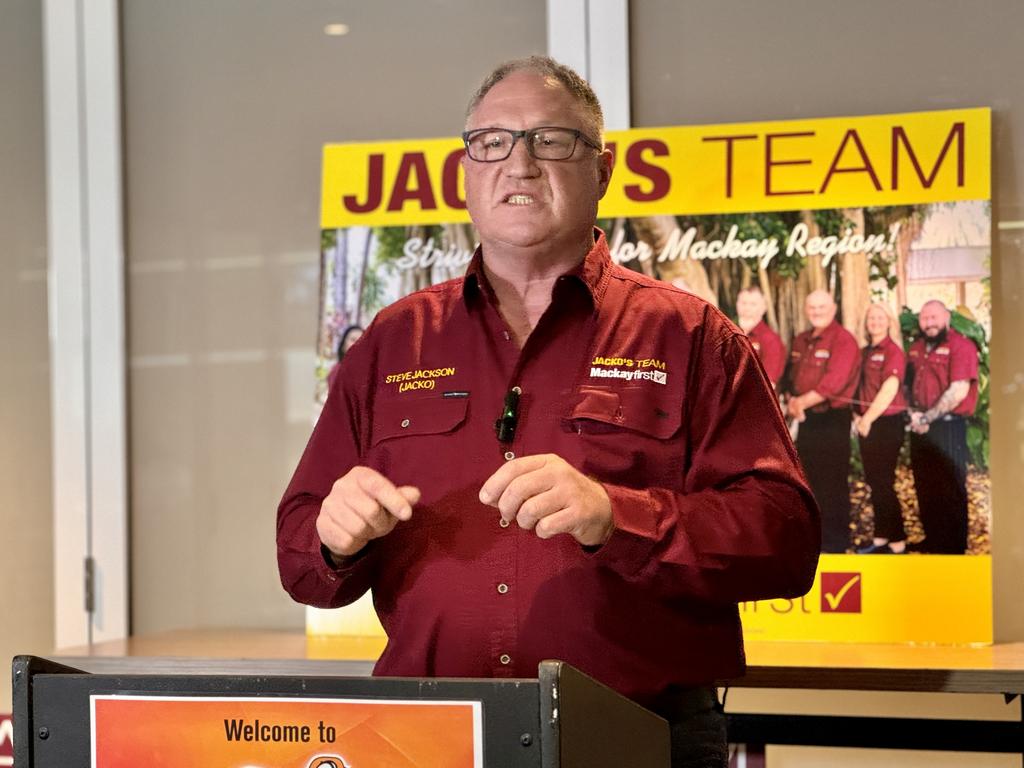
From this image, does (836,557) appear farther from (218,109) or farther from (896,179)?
(218,109)

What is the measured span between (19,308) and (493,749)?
2914mm

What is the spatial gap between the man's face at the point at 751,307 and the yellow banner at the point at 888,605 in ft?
1.91

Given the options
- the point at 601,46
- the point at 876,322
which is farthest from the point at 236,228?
the point at 876,322

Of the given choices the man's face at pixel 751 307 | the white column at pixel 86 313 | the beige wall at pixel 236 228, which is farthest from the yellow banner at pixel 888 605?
the white column at pixel 86 313

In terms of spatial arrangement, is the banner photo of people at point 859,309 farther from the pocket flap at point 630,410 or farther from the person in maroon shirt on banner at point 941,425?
the pocket flap at point 630,410

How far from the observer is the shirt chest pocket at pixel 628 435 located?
77.0 inches

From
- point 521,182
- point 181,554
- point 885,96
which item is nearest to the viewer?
point 521,182

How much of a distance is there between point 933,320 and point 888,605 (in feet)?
2.15

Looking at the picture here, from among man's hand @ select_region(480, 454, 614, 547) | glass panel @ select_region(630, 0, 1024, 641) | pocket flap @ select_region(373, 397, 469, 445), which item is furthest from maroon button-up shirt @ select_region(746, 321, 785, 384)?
man's hand @ select_region(480, 454, 614, 547)

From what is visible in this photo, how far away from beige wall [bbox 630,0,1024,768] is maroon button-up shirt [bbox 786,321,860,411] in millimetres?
350

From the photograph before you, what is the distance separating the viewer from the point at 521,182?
6.74ft

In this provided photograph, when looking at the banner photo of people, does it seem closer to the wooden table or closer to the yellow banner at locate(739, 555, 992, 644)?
the yellow banner at locate(739, 555, 992, 644)

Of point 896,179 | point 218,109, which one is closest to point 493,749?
point 896,179

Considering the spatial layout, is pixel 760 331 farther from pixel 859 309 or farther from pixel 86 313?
pixel 86 313
